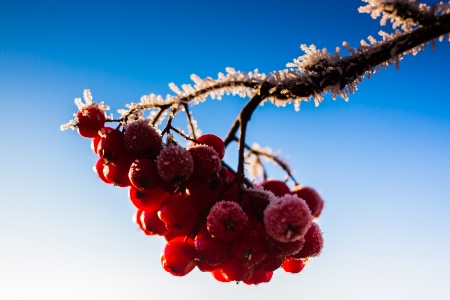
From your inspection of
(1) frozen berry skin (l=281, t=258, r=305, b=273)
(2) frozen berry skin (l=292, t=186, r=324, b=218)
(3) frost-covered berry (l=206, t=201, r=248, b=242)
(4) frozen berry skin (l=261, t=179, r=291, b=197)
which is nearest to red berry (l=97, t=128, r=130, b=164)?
(3) frost-covered berry (l=206, t=201, r=248, b=242)

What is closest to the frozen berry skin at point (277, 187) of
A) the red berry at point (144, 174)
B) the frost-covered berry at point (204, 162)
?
the frost-covered berry at point (204, 162)

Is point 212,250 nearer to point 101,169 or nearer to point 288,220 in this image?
point 288,220

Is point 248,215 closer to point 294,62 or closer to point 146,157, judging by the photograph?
point 146,157

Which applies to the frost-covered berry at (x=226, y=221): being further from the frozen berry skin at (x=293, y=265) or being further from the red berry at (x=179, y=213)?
the frozen berry skin at (x=293, y=265)

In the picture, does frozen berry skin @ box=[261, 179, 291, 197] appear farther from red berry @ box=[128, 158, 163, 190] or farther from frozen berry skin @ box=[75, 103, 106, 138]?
frozen berry skin @ box=[75, 103, 106, 138]

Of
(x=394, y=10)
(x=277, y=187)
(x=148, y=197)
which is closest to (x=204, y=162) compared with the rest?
(x=148, y=197)
